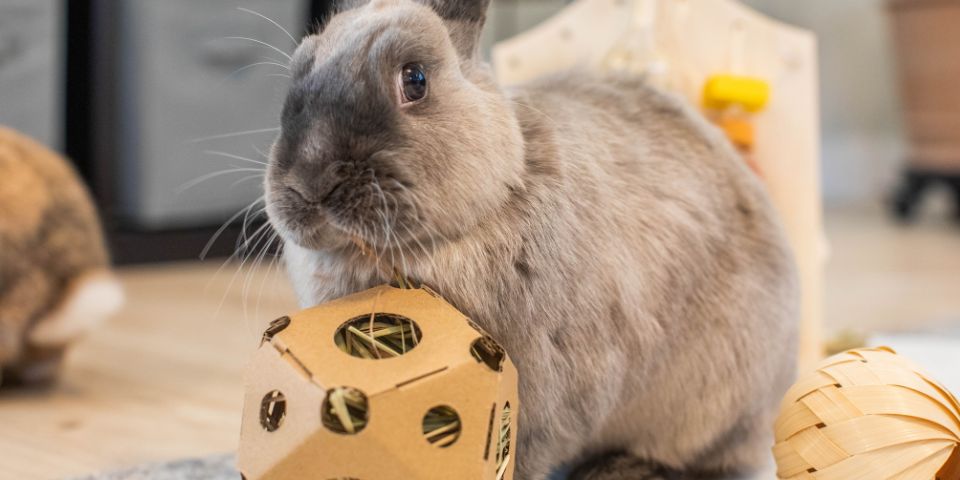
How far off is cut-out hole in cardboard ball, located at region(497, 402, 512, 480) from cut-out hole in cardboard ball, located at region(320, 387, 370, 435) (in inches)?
5.7

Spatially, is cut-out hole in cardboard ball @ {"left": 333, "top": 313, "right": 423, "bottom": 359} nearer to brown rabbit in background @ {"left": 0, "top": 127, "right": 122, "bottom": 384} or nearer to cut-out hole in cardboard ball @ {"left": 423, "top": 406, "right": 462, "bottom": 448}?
cut-out hole in cardboard ball @ {"left": 423, "top": 406, "right": 462, "bottom": 448}

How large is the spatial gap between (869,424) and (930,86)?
3.53 metres

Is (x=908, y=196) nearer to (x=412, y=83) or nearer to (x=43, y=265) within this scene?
(x=43, y=265)

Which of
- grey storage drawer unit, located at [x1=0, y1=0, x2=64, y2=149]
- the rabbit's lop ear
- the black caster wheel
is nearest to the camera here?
the rabbit's lop ear

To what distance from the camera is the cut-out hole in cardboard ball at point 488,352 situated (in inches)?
38.2

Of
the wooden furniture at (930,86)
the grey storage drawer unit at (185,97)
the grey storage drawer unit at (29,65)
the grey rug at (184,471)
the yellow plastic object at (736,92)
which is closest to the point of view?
the grey rug at (184,471)

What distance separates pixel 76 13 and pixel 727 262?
7.57 feet

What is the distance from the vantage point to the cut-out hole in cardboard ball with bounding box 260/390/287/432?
38.4 inches

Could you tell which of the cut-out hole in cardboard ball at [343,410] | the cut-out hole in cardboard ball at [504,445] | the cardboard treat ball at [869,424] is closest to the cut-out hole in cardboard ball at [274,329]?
the cut-out hole in cardboard ball at [343,410]

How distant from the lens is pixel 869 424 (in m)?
1.10

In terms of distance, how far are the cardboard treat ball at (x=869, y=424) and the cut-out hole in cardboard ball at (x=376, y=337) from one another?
0.46m

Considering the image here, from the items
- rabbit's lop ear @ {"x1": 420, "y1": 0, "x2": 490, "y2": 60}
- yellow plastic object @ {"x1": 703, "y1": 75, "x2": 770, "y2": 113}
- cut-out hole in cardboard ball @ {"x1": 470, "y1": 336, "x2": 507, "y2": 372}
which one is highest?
rabbit's lop ear @ {"x1": 420, "y1": 0, "x2": 490, "y2": 60}

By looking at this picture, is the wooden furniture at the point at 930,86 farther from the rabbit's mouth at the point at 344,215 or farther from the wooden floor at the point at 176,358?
the rabbit's mouth at the point at 344,215

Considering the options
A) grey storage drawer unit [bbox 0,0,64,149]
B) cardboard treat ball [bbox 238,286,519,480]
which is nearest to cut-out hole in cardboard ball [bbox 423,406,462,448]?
cardboard treat ball [bbox 238,286,519,480]
